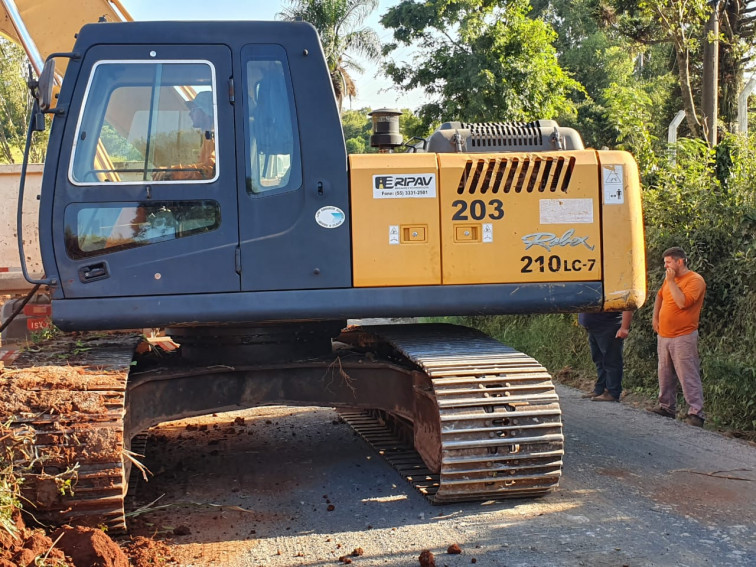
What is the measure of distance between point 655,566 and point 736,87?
41.3ft

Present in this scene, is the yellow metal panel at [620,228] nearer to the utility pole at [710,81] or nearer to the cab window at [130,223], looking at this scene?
the cab window at [130,223]

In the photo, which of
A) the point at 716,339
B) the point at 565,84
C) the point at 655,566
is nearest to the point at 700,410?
the point at 716,339

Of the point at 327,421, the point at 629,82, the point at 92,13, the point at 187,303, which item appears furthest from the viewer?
the point at 629,82

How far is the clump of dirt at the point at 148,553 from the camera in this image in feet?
15.0

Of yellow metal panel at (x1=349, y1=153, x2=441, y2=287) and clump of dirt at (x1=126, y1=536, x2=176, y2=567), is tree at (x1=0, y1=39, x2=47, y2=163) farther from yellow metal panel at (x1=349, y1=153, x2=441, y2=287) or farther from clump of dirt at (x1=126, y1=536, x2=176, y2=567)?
clump of dirt at (x1=126, y1=536, x2=176, y2=567)

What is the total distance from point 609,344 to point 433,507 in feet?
14.6

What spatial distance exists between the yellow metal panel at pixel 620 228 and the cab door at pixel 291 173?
177 centimetres

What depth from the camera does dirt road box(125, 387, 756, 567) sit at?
4727 millimetres

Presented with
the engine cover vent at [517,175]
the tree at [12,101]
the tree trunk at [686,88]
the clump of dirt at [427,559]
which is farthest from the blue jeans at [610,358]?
the tree at [12,101]

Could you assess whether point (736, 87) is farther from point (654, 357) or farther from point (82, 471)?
point (82, 471)

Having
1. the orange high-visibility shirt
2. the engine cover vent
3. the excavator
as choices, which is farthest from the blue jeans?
the engine cover vent

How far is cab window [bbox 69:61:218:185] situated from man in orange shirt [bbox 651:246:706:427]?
4.83 meters

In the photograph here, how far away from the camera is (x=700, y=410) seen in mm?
8227

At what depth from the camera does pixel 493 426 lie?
5.32 m
